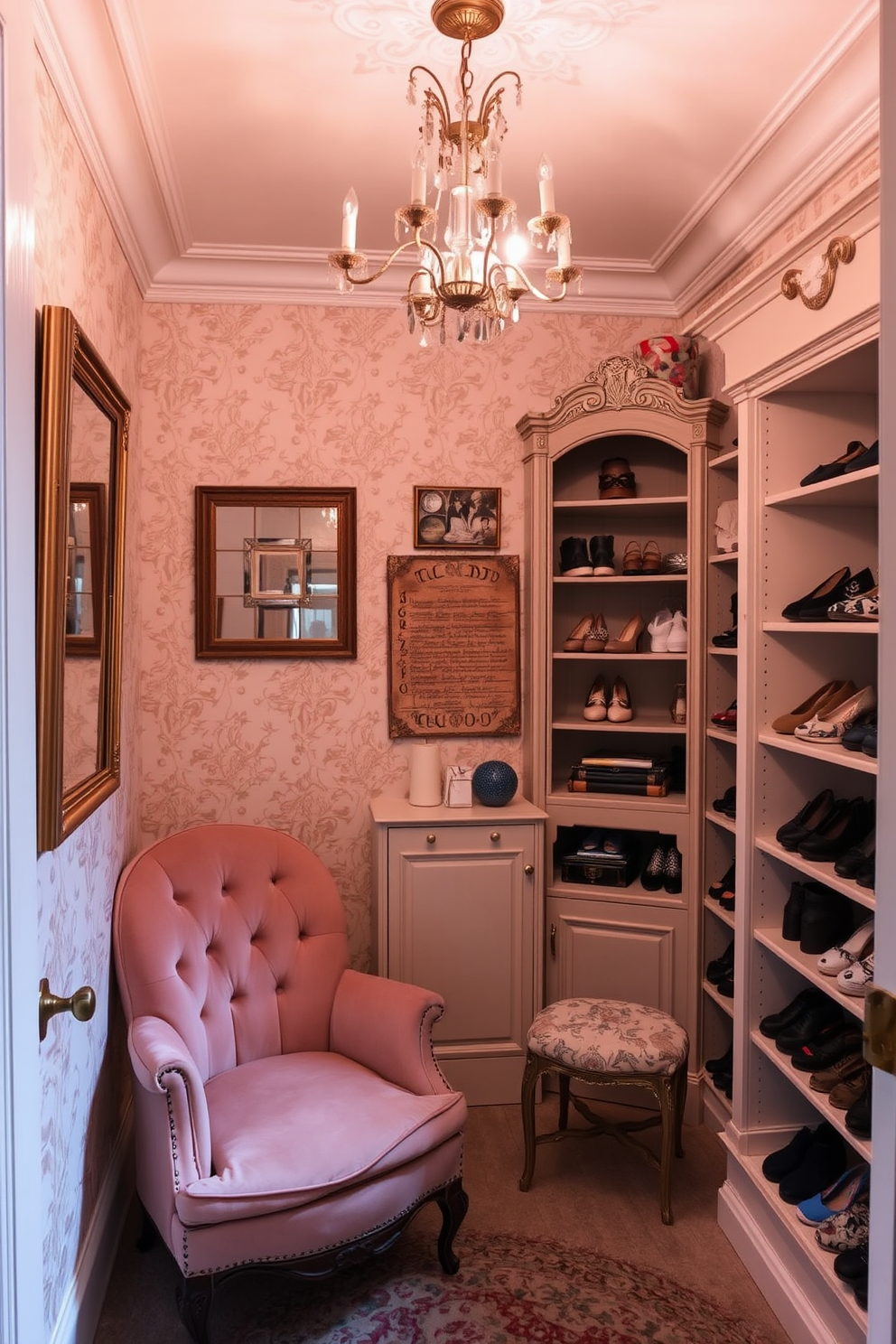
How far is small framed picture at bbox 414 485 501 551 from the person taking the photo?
3291mm

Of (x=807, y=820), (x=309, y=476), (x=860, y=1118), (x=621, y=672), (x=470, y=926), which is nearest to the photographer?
(x=860, y=1118)

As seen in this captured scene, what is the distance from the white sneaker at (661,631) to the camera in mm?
3117

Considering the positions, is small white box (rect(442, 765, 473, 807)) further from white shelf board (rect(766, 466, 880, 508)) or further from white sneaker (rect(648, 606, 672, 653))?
white shelf board (rect(766, 466, 880, 508))

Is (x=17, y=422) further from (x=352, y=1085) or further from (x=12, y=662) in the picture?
(x=352, y=1085)

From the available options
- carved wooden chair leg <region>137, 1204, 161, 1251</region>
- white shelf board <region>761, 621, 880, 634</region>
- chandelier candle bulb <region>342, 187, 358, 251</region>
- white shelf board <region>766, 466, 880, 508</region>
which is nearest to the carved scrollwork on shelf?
white shelf board <region>766, 466, 880, 508</region>

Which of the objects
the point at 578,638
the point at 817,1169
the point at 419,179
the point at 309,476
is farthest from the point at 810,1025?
the point at 309,476

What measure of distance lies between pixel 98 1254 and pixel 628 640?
89.5 inches

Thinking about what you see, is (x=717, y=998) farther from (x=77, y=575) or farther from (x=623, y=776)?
(x=77, y=575)

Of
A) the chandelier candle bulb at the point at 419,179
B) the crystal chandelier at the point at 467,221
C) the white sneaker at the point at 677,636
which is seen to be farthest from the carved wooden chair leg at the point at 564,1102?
the chandelier candle bulb at the point at 419,179

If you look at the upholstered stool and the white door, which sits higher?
the white door

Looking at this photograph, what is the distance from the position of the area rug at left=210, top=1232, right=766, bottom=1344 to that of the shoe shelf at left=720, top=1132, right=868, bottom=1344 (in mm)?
156

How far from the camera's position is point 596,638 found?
3.22 m

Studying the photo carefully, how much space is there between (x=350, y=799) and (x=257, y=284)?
5.89 ft

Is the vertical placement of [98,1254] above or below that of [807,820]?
below
